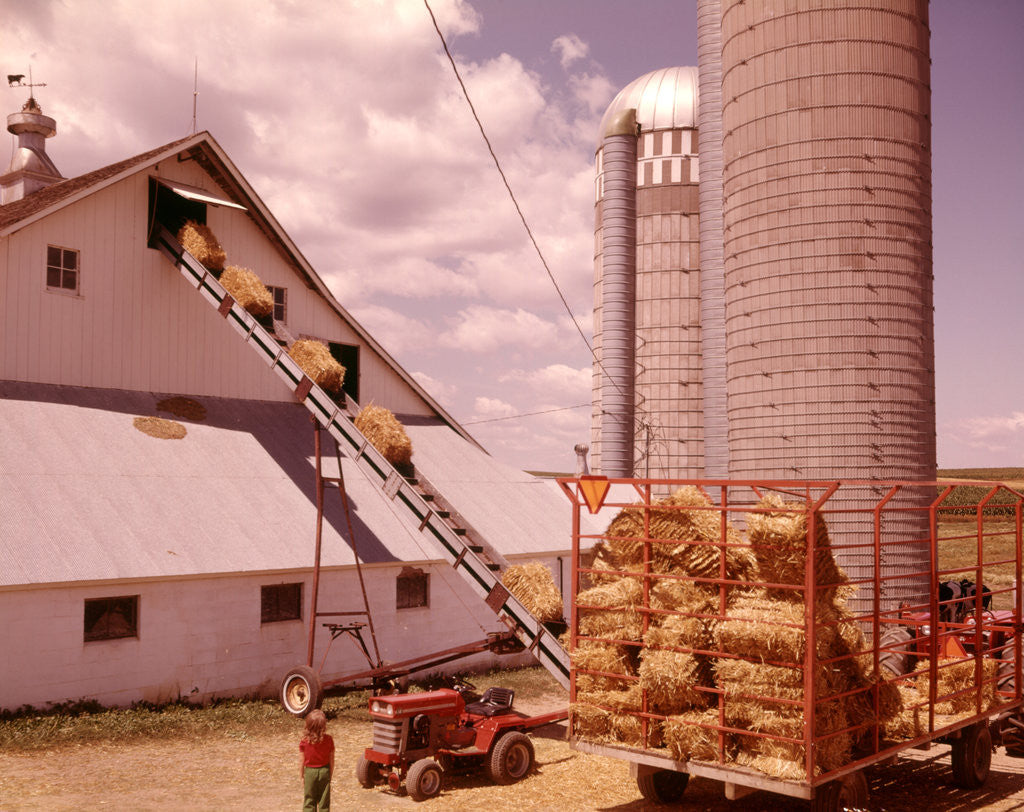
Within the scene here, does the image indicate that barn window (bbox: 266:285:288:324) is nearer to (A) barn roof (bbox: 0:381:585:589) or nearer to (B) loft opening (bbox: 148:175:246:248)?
(A) barn roof (bbox: 0:381:585:589)

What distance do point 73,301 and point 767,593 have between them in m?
16.7

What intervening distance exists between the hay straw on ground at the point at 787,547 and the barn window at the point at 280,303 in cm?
1708

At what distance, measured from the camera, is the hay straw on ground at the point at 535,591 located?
638 inches

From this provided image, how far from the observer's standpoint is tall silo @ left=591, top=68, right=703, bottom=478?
120 ft

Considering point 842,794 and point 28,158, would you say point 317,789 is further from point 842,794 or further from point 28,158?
point 28,158

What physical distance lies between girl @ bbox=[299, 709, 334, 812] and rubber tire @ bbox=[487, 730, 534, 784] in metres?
3.65

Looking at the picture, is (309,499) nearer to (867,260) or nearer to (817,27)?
(867,260)

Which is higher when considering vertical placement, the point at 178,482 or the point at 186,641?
the point at 178,482

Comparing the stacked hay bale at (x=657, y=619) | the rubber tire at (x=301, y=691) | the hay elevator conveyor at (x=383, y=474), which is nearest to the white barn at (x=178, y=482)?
the hay elevator conveyor at (x=383, y=474)

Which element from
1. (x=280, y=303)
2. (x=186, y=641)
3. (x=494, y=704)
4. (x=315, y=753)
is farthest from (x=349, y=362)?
(x=315, y=753)

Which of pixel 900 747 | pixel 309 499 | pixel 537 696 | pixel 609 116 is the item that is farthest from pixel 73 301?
pixel 609 116

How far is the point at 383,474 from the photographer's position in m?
18.2

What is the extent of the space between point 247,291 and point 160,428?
3486 mm

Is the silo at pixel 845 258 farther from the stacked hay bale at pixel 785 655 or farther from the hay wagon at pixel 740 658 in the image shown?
the stacked hay bale at pixel 785 655
